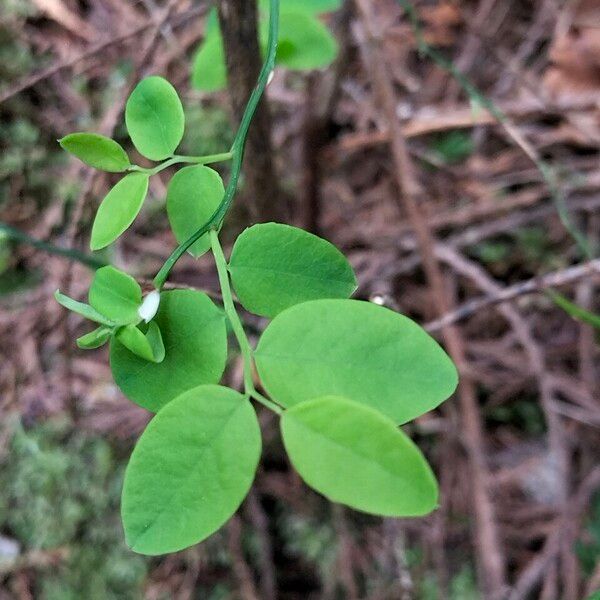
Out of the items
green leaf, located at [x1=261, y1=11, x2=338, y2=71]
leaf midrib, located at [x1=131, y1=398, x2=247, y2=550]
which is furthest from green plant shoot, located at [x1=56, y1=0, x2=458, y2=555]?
green leaf, located at [x1=261, y1=11, x2=338, y2=71]

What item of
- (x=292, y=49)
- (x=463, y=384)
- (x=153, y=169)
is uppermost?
(x=153, y=169)

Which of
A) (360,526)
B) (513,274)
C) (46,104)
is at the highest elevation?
(46,104)

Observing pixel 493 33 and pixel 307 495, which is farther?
pixel 493 33

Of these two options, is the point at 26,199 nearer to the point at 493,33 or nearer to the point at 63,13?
the point at 63,13

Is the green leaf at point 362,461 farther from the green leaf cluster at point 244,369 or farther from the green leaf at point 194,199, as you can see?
the green leaf at point 194,199

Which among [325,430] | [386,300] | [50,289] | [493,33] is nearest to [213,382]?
[325,430]

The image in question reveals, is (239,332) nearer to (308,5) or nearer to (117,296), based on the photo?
(117,296)

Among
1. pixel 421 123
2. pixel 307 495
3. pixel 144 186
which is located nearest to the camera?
pixel 144 186

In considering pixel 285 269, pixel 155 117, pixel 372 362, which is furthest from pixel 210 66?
pixel 372 362

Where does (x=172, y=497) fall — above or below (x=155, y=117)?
below
